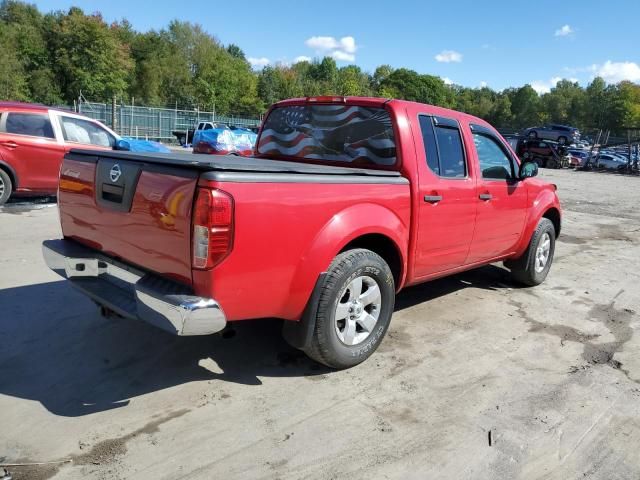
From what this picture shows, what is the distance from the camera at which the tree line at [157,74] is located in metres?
53.8

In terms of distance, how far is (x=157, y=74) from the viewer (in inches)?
2616

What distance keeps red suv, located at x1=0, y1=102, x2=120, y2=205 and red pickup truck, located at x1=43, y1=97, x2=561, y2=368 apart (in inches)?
226

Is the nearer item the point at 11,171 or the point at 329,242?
the point at 329,242

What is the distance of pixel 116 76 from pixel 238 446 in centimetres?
6115

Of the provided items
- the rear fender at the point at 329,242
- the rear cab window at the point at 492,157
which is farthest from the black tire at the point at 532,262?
the rear fender at the point at 329,242

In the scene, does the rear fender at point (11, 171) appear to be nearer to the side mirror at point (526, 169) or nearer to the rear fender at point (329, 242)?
the rear fender at point (329, 242)

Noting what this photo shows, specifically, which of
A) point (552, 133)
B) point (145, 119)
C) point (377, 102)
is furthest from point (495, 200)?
point (552, 133)

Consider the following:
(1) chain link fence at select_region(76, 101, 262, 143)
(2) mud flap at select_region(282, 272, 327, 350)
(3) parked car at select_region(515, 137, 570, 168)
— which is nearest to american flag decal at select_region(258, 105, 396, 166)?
(2) mud flap at select_region(282, 272, 327, 350)

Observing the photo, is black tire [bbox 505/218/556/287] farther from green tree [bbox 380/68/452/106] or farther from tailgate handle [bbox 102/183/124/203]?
green tree [bbox 380/68/452/106]

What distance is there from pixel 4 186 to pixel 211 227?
25.7 ft

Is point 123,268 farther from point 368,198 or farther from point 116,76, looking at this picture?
point 116,76

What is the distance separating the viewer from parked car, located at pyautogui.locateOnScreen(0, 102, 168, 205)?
28.8ft

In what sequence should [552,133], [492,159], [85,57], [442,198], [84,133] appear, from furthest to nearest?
1. [85,57]
2. [552,133]
3. [84,133]
4. [492,159]
5. [442,198]

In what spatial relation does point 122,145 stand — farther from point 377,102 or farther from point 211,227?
point 211,227
